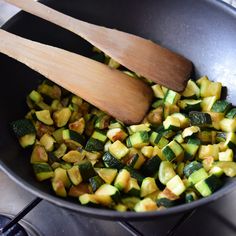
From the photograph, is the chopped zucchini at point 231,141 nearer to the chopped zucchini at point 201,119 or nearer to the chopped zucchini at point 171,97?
the chopped zucchini at point 201,119

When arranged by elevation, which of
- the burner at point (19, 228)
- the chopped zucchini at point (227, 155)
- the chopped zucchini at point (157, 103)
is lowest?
the burner at point (19, 228)

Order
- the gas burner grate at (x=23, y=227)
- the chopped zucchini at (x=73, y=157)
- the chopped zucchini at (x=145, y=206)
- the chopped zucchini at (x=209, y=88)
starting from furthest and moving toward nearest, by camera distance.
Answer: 1. the chopped zucchini at (x=209, y=88)
2. the chopped zucchini at (x=73, y=157)
3. the gas burner grate at (x=23, y=227)
4. the chopped zucchini at (x=145, y=206)

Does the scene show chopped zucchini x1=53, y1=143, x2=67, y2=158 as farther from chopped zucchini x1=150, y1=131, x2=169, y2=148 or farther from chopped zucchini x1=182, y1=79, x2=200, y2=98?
chopped zucchini x1=182, y1=79, x2=200, y2=98

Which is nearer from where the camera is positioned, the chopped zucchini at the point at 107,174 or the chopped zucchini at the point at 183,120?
the chopped zucchini at the point at 107,174

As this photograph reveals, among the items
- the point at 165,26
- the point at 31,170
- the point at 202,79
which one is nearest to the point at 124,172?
the point at 31,170

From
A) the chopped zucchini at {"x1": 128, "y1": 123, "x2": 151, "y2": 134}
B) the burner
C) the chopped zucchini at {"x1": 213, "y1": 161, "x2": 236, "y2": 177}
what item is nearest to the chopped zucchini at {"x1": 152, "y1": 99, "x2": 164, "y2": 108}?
the chopped zucchini at {"x1": 128, "y1": 123, "x2": 151, "y2": 134}

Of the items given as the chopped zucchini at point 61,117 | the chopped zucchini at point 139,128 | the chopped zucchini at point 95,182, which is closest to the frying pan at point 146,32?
the chopped zucchini at point 61,117

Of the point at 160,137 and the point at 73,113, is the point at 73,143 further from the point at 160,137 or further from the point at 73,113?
the point at 160,137
